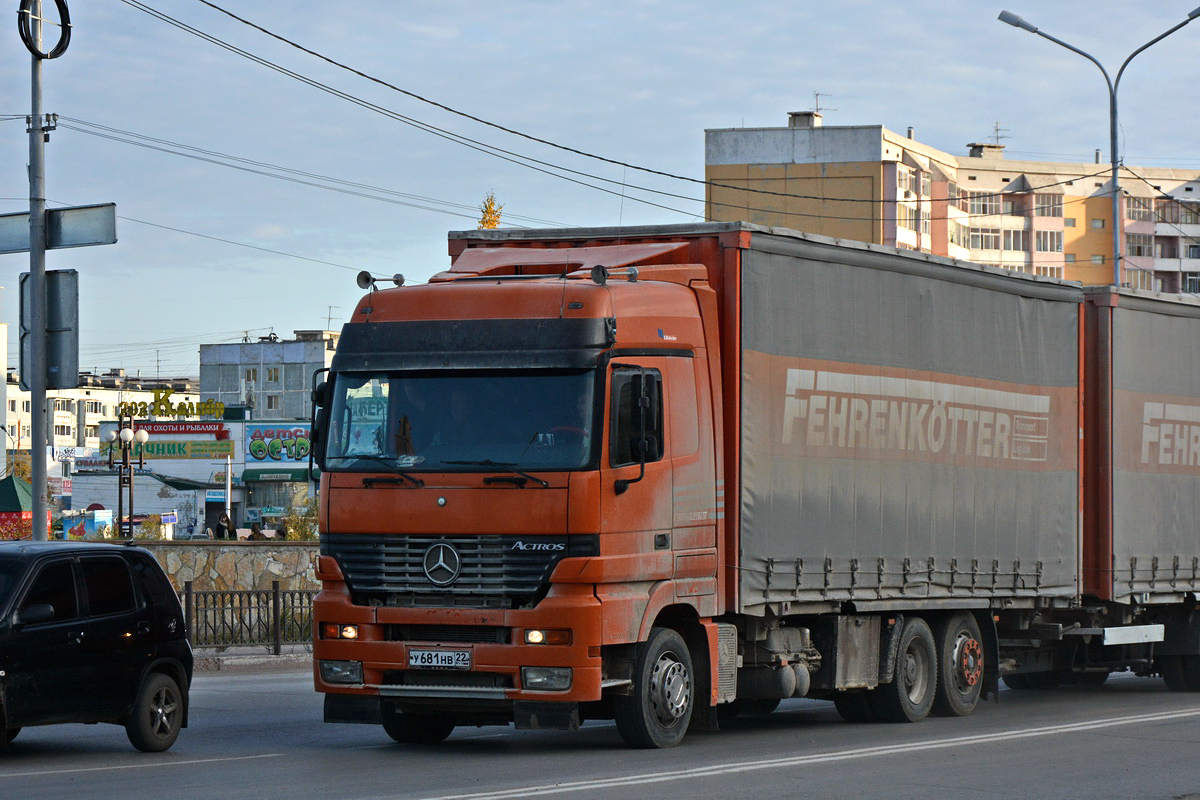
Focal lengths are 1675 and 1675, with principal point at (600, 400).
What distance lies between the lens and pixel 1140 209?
109 metres

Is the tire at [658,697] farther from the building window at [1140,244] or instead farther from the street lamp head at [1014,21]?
the building window at [1140,244]

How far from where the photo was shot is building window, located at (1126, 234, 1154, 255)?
356ft

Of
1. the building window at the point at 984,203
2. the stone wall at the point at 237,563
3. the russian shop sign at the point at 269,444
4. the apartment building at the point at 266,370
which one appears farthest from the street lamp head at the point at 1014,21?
the apartment building at the point at 266,370

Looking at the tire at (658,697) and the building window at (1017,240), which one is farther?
the building window at (1017,240)

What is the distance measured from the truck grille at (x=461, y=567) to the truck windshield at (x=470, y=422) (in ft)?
1.59

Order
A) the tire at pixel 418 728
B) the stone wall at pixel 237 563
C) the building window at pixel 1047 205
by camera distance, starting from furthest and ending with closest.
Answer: the building window at pixel 1047 205
the stone wall at pixel 237 563
the tire at pixel 418 728

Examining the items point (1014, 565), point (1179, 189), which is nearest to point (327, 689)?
point (1014, 565)

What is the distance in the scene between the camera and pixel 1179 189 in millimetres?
109875

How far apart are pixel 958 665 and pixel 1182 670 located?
4598mm

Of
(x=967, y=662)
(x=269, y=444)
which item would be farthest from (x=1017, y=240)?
(x=967, y=662)

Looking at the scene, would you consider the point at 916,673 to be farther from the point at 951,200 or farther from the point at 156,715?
the point at 951,200

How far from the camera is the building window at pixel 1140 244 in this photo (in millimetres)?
108625

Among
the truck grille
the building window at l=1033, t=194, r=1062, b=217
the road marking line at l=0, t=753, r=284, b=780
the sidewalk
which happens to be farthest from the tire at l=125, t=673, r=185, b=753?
the building window at l=1033, t=194, r=1062, b=217

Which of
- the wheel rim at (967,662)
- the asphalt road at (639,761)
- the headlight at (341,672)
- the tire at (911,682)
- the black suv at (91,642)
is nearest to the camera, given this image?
the asphalt road at (639,761)
